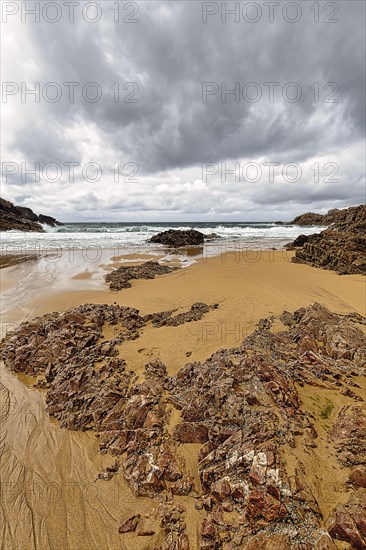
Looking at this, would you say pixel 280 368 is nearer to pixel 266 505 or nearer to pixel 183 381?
pixel 183 381

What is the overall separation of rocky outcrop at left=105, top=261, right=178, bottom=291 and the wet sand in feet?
3.80

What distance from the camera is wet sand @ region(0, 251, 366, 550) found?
108 inches

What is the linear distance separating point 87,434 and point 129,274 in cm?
1033

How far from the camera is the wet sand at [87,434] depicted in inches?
108

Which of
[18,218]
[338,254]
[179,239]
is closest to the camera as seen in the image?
[338,254]

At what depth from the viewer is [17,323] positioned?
7.84 metres

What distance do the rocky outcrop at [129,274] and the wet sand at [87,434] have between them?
1.16 m

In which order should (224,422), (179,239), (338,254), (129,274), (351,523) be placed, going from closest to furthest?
(351,523) < (224,422) < (129,274) < (338,254) < (179,239)

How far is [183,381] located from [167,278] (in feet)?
32.0

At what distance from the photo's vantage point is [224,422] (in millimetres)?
3256

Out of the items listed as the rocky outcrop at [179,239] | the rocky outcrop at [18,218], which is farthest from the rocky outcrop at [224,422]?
the rocky outcrop at [18,218]

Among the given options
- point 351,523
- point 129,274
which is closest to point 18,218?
point 129,274

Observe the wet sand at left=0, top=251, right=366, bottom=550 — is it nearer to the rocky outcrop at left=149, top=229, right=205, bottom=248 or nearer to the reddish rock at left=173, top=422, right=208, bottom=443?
the reddish rock at left=173, top=422, right=208, bottom=443

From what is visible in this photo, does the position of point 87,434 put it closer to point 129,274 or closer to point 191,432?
point 191,432
